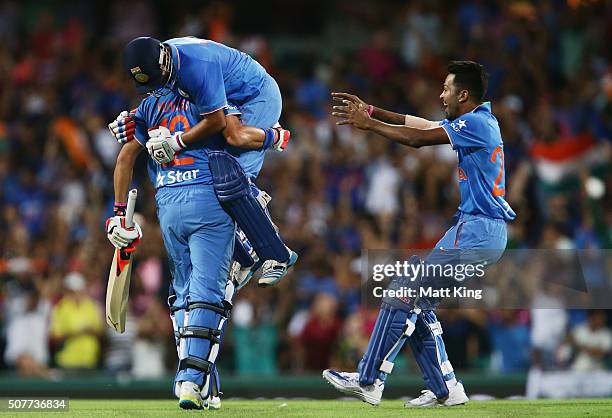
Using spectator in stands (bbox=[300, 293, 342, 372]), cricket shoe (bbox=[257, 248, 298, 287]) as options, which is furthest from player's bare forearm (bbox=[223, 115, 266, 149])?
spectator in stands (bbox=[300, 293, 342, 372])

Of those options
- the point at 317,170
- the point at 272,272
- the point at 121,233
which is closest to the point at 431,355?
the point at 272,272

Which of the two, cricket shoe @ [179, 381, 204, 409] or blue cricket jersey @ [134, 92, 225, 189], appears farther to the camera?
blue cricket jersey @ [134, 92, 225, 189]

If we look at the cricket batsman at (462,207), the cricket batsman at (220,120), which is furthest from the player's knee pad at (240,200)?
the cricket batsman at (462,207)

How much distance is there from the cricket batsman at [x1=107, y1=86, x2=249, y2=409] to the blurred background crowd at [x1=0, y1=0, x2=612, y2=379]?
5.90 m

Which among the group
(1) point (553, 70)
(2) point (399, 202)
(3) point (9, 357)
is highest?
(1) point (553, 70)

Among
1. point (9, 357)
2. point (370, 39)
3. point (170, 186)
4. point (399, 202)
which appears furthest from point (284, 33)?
point (170, 186)

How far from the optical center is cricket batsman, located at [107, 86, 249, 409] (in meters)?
8.68

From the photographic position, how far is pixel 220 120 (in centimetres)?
884

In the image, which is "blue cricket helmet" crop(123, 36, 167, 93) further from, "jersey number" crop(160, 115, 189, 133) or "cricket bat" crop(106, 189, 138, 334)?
"cricket bat" crop(106, 189, 138, 334)

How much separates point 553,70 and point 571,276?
5.51 m

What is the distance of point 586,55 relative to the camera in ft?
59.6

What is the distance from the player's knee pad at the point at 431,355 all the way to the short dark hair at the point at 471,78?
187cm

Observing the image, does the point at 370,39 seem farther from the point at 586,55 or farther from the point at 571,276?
the point at 571,276

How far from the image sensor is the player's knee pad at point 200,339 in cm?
861
